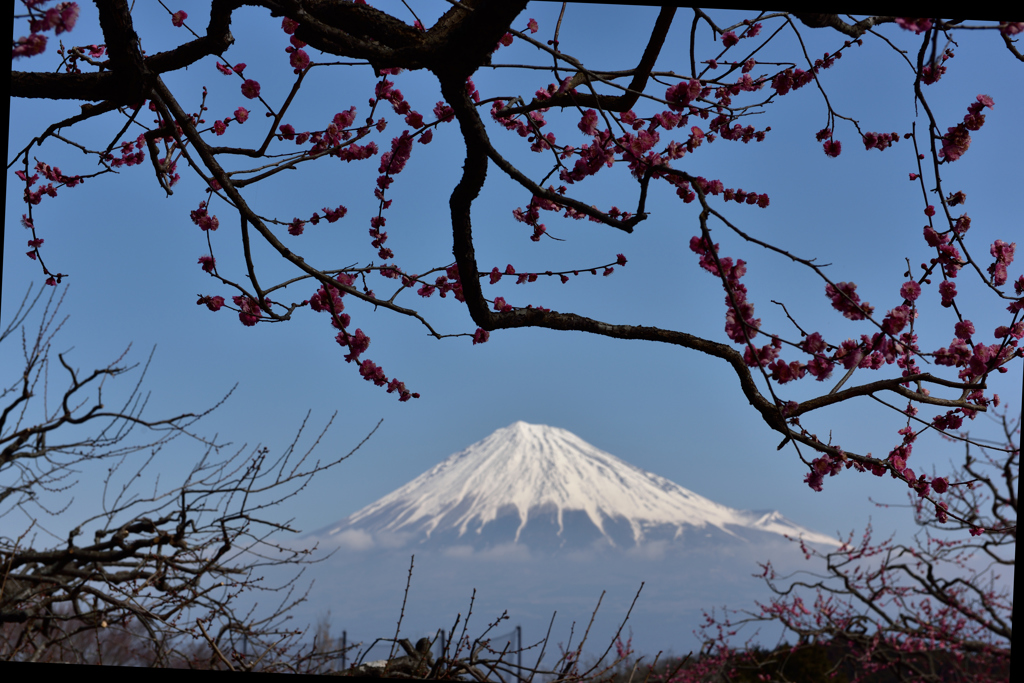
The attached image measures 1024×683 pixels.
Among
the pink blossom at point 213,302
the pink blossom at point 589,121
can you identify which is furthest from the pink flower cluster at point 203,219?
the pink blossom at point 589,121

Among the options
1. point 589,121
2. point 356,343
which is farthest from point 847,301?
point 356,343

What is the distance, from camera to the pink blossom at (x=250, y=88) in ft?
10.6

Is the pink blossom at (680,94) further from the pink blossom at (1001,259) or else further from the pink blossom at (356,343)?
the pink blossom at (356,343)

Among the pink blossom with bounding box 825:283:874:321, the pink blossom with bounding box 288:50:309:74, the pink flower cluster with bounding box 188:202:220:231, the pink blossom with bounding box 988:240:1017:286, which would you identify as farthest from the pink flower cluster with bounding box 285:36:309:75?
the pink blossom with bounding box 988:240:1017:286

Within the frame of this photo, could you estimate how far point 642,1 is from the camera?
252 centimetres

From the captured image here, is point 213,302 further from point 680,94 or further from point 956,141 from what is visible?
point 956,141

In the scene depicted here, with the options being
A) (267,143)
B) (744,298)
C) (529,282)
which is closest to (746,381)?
(744,298)

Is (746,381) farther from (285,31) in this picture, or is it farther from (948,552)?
(948,552)

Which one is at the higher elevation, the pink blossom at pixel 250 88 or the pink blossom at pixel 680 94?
the pink blossom at pixel 250 88

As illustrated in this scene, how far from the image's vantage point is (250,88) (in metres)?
3.23

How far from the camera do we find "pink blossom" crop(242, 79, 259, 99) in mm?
3225

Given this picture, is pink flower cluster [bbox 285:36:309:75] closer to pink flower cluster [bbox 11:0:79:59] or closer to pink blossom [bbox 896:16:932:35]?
pink flower cluster [bbox 11:0:79:59]

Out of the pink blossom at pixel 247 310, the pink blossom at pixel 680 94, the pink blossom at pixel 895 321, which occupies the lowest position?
the pink blossom at pixel 895 321

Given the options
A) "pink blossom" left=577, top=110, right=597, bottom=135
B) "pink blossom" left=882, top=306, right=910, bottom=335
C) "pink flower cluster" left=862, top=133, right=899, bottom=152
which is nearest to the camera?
"pink blossom" left=882, top=306, right=910, bottom=335
